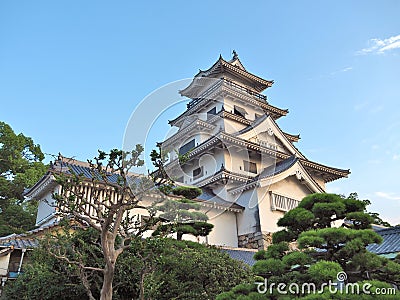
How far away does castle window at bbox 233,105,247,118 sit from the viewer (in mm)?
20175

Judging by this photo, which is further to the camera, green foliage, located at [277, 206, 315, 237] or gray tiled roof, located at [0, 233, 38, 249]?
gray tiled roof, located at [0, 233, 38, 249]

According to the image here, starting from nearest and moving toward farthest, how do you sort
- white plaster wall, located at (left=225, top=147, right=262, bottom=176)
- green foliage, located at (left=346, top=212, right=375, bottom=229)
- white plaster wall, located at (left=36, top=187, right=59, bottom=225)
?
1. green foliage, located at (left=346, top=212, right=375, bottom=229)
2. white plaster wall, located at (left=36, top=187, right=59, bottom=225)
3. white plaster wall, located at (left=225, top=147, right=262, bottom=176)

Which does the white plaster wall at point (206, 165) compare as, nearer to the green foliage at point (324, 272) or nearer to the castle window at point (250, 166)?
the castle window at point (250, 166)

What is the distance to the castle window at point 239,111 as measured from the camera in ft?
66.2

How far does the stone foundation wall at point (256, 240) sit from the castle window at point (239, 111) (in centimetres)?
812

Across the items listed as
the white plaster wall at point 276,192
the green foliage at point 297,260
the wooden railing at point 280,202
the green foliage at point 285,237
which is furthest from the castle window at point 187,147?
the green foliage at point 297,260

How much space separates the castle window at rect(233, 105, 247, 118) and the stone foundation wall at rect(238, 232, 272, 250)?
8124 millimetres

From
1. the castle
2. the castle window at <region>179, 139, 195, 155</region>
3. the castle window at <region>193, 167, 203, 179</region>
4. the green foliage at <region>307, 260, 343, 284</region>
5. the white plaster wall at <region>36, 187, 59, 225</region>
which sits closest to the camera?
the green foliage at <region>307, 260, 343, 284</region>

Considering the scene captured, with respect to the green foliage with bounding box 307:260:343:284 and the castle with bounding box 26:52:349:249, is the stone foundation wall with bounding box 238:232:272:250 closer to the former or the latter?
the castle with bounding box 26:52:349:249

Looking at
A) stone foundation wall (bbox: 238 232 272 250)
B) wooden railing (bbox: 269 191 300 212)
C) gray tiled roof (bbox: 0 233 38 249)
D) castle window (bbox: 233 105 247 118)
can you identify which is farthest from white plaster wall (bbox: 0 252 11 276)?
castle window (bbox: 233 105 247 118)

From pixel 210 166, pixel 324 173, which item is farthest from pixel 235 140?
pixel 324 173

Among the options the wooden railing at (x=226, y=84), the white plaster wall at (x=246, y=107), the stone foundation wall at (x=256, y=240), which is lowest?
the stone foundation wall at (x=256, y=240)

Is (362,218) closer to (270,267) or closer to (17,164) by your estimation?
(270,267)

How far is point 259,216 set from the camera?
14.0 metres
